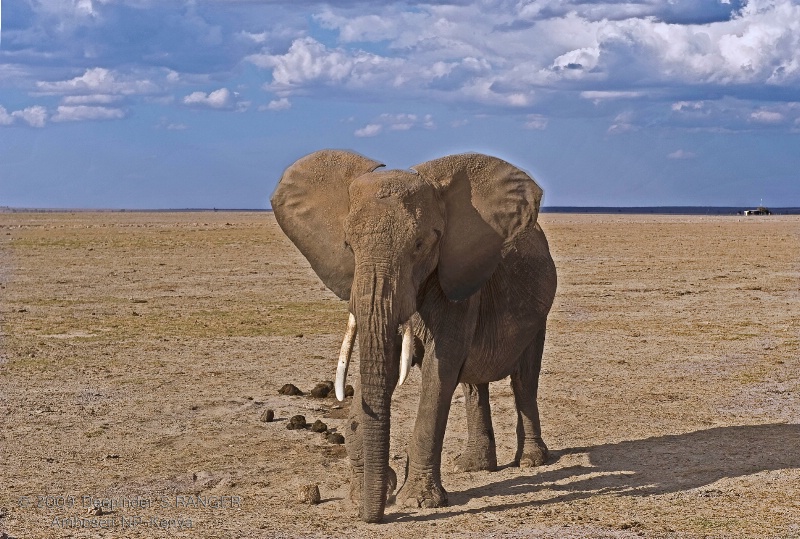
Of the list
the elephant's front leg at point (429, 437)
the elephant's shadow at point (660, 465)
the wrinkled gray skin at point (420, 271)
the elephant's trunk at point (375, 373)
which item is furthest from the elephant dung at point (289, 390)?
the elephant's trunk at point (375, 373)

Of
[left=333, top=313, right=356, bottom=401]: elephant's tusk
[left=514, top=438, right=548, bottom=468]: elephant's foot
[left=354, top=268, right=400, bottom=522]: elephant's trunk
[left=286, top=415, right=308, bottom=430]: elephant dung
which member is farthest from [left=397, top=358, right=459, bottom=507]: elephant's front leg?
[left=286, top=415, right=308, bottom=430]: elephant dung

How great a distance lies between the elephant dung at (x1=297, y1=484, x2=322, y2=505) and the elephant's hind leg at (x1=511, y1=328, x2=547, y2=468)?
86.8 inches

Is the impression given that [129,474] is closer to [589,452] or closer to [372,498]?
[372,498]

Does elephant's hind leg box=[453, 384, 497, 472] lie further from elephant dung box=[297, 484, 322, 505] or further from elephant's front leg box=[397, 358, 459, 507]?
elephant dung box=[297, 484, 322, 505]

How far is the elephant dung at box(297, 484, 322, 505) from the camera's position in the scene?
8742 mm

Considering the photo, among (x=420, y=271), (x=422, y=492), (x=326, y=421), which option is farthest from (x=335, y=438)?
(x=420, y=271)

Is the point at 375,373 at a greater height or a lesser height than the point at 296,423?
greater

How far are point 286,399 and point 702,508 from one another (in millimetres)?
5562

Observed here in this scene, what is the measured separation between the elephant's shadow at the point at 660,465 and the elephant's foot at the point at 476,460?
31cm

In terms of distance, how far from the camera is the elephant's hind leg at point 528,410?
33.1 ft

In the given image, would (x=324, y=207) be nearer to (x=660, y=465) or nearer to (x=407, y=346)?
(x=407, y=346)

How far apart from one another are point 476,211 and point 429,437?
177 cm

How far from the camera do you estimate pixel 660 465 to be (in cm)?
987

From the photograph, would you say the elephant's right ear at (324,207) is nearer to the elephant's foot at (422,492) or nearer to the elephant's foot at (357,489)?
the elephant's foot at (357,489)
